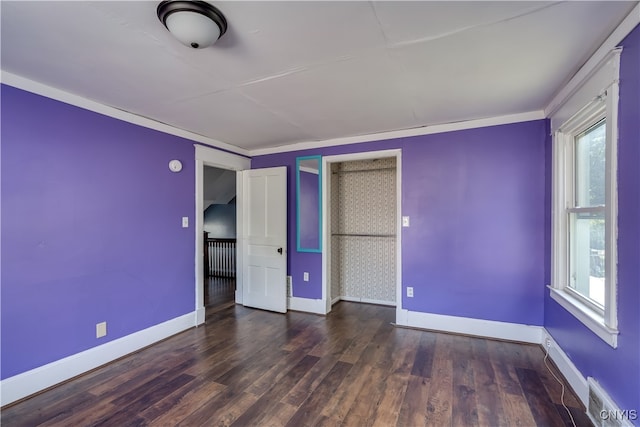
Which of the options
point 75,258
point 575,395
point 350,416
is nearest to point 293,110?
point 75,258

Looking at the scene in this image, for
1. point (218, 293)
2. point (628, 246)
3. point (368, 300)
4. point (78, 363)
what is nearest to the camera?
point (628, 246)

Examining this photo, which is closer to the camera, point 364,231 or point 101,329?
point 101,329

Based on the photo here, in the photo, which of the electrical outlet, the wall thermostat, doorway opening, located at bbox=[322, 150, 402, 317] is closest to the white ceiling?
the wall thermostat

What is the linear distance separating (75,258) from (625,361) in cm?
379

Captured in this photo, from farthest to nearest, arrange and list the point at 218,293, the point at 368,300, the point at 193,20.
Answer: the point at 218,293 < the point at 368,300 < the point at 193,20

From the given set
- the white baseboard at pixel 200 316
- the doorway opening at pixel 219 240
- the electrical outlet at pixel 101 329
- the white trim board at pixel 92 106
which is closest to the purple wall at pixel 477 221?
the white trim board at pixel 92 106

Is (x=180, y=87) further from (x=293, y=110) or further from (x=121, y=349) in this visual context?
(x=121, y=349)

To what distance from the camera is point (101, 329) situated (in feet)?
8.43

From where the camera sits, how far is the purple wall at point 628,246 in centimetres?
147

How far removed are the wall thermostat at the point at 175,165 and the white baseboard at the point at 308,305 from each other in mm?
2235

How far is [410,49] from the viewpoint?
1787 mm

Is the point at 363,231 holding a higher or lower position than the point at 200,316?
higher

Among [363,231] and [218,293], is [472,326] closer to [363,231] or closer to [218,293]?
[363,231]

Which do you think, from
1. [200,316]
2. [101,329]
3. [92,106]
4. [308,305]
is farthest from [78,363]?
[308,305]
